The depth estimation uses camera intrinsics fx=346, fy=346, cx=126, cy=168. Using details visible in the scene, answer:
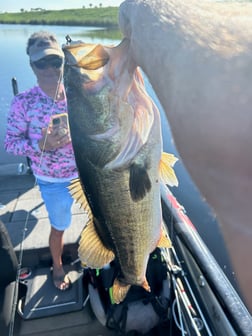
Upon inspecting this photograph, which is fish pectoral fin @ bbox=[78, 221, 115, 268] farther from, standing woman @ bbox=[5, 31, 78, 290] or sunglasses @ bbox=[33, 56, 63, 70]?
sunglasses @ bbox=[33, 56, 63, 70]

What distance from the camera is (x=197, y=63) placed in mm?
702

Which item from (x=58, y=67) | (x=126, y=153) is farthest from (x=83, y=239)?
(x=58, y=67)

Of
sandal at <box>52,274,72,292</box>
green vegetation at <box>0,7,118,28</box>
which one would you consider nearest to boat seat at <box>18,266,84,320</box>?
sandal at <box>52,274,72,292</box>

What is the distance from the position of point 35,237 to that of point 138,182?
2411mm

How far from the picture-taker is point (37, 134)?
2805 millimetres

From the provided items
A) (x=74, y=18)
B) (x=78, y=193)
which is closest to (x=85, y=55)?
(x=78, y=193)

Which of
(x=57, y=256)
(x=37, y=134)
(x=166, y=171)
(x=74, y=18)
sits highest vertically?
(x=166, y=171)

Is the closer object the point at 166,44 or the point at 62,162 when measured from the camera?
the point at 166,44

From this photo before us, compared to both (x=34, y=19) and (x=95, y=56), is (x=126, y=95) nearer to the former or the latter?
(x=95, y=56)

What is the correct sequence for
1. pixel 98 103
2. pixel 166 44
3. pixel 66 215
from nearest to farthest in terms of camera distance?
pixel 166 44, pixel 98 103, pixel 66 215

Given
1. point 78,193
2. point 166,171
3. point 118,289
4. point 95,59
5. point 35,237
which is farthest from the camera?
point 35,237

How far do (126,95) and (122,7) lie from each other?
0.39 metres

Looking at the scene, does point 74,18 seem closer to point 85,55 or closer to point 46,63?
point 46,63

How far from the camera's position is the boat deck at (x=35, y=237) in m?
2.92
